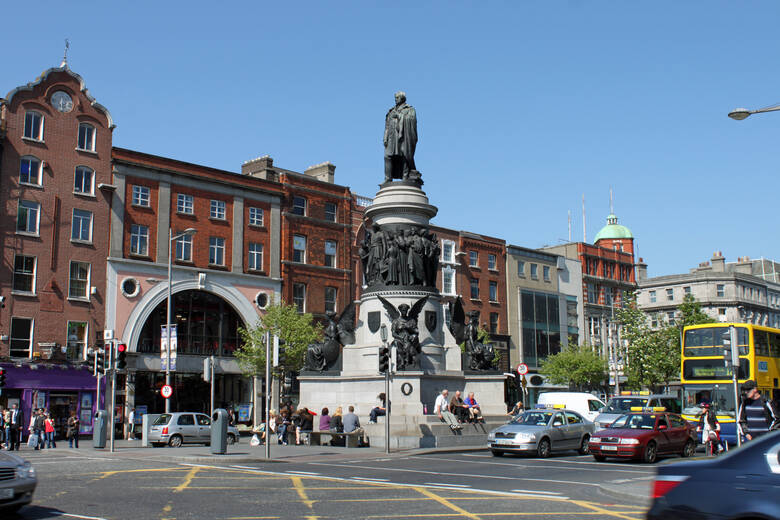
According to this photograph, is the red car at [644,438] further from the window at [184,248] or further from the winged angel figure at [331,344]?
the window at [184,248]

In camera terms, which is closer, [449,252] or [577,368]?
[577,368]

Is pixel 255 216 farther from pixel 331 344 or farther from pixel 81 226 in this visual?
pixel 331 344

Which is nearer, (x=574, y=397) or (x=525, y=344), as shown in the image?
(x=574, y=397)

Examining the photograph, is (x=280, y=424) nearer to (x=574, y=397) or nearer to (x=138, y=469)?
(x=138, y=469)

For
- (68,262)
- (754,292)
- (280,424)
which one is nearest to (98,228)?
(68,262)

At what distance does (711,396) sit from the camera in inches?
1323

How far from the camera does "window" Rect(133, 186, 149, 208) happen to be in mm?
47688

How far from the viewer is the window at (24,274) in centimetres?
4216

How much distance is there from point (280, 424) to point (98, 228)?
68.7ft

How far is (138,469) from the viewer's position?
773 inches

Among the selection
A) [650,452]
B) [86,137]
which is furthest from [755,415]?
[86,137]

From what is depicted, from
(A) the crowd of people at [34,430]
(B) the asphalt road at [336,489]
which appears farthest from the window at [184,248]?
(B) the asphalt road at [336,489]

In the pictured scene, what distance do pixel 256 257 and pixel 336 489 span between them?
39.6m

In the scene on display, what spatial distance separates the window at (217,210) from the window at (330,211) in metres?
8.69
